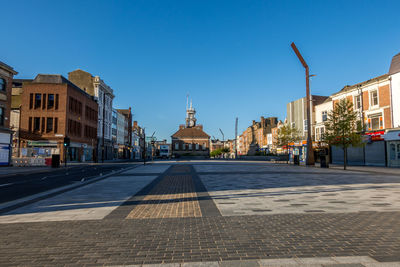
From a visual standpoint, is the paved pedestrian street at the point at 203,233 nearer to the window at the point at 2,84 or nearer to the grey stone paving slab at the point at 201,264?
the grey stone paving slab at the point at 201,264

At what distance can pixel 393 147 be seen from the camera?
2761 cm

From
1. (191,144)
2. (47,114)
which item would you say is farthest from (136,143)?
(47,114)

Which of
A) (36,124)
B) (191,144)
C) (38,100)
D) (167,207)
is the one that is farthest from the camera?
(191,144)

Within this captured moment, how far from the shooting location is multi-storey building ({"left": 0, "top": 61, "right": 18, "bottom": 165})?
29737 millimetres

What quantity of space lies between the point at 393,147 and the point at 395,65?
8.45 meters

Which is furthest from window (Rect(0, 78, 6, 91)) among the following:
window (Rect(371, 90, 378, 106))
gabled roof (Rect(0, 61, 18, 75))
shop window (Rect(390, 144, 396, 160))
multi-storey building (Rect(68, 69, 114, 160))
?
shop window (Rect(390, 144, 396, 160))

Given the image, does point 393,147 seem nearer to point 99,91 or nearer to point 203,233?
point 203,233

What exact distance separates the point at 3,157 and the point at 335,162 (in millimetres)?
41444

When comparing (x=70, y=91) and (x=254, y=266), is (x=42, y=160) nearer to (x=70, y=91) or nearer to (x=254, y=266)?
(x=70, y=91)

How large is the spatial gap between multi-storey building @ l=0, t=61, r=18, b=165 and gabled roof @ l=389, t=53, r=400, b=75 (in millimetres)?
41467

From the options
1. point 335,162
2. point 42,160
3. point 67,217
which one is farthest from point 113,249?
point 335,162

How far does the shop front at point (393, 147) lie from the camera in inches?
1060

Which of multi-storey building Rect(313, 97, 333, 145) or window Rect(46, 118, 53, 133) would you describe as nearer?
multi-storey building Rect(313, 97, 333, 145)

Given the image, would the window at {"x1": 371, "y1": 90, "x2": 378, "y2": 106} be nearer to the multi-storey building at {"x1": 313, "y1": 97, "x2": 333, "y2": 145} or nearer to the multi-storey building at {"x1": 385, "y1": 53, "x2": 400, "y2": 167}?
the multi-storey building at {"x1": 385, "y1": 53, "x2": 400, "y2": 167}
